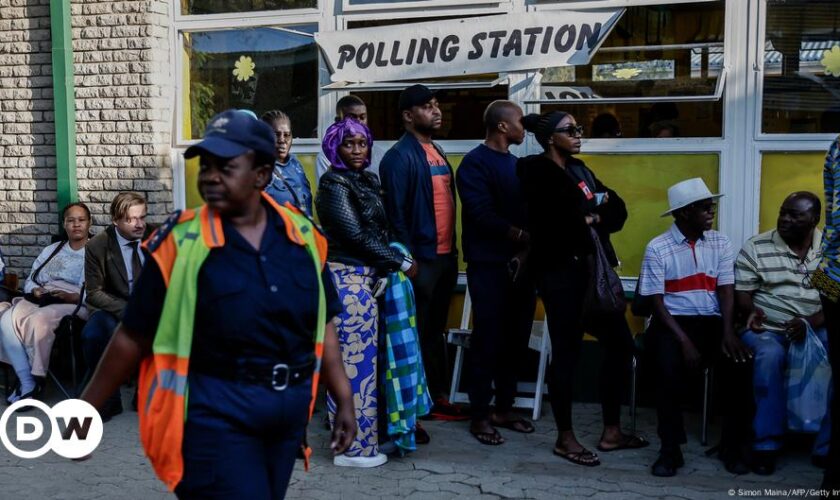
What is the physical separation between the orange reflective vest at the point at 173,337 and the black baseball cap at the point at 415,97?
3.26m

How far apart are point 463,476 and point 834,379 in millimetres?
1977

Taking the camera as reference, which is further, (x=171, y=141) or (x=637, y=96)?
(x=171, y=141)

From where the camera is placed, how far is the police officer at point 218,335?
9.30 ft

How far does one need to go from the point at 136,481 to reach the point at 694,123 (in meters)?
4.23

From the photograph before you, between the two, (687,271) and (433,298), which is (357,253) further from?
(687,271)

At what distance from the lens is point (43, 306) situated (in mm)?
7297

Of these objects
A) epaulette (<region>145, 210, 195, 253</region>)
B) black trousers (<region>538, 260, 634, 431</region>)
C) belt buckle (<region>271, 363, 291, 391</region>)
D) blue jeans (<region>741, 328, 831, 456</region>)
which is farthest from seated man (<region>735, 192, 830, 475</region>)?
epaulette (<region>145, 210, 195, 253</region>)

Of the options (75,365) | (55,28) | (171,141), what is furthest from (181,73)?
(75,365)

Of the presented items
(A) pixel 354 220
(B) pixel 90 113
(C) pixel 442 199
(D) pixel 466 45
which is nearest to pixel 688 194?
(C) pixel 442 199

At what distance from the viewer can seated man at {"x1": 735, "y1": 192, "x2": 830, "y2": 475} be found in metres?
5.51

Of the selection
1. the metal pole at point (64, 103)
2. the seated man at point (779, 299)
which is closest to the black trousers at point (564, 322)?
the seated man at point (779, 299)

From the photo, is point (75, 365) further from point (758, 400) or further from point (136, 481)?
point (758, 400)

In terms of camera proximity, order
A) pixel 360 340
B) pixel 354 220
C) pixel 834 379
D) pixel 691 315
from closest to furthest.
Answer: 1. pixel 834 379
2. pixel 354 220
3. pixel 360 340
4. pixel 691 315

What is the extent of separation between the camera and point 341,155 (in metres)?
5.37
